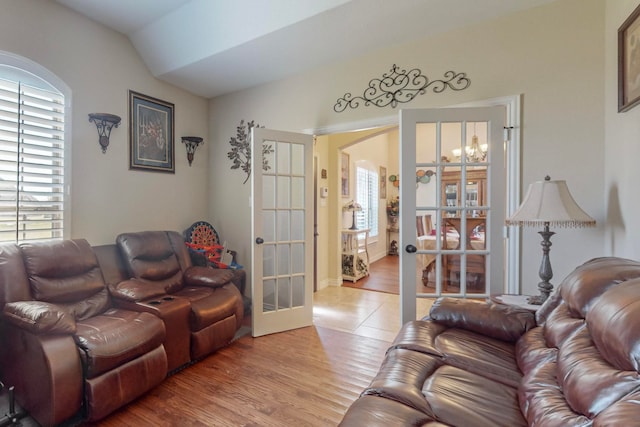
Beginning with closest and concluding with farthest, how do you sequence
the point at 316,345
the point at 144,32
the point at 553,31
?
1. the point at 553,31
2. the point at 316,345
3. the point at 144,32

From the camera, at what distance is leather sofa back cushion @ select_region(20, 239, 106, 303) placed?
6.97 feet

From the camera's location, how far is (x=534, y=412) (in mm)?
1060

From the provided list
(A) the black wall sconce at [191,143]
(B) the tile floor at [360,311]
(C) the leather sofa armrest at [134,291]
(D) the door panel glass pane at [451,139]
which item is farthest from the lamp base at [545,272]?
(A) the black wall sconce at [191,143]

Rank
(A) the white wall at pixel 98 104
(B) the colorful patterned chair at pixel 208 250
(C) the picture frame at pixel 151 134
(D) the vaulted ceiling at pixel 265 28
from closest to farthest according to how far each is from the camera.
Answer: (D) the vaulted ceiling at pixel 265 28, (A) the white wall at pixel 98 104, (C) the picture frame at pixel 151 134, (B) the colorful patterned chair at pixel 208 250

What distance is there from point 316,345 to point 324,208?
2.47m

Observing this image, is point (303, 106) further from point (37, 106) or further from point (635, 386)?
point (635, 386)

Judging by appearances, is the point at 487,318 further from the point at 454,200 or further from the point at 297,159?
the point at 297,159

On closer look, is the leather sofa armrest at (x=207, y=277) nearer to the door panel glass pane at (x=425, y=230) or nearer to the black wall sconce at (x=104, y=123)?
the black wall sconce at (x=104, y=123)

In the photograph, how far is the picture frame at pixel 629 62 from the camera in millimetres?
1656

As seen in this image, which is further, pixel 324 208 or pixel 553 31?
pixel 324 208

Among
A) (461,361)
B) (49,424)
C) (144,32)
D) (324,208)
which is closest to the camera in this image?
(461,361)

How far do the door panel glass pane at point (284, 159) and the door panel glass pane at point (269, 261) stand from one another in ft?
2.54

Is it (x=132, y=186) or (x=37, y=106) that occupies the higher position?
(x=37, y=106)

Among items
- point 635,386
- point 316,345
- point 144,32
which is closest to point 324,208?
point 316,345
